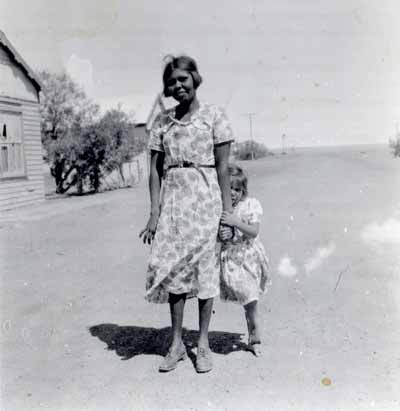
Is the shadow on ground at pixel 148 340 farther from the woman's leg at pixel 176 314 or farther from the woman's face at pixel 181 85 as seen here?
the woman's face at pixel 181 85

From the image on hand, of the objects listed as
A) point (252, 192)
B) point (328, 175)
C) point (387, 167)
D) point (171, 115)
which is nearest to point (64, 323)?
point (171, 115)

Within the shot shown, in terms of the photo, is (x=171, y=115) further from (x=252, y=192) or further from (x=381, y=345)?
(x=252, y=192)

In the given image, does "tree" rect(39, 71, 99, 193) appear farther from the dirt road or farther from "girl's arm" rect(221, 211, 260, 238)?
"girl's arm" rect(221, 211, 260, 238)

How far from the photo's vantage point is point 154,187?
3197 millimetres

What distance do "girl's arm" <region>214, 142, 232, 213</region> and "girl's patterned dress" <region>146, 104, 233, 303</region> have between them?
0.03 meters

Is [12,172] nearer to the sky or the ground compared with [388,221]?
nearer to the sky

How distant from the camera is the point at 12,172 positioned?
482 inches

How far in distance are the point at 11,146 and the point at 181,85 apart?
10360 mm

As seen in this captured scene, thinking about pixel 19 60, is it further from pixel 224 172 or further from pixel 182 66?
pixel 224 172

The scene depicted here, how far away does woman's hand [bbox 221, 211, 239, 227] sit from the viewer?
10.1ft

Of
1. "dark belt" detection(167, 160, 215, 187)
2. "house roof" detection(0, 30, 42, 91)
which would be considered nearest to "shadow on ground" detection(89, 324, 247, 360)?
"dark belt" detection(167, 160, 215, 187)

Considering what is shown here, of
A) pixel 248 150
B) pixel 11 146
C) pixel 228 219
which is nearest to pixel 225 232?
pixel 228 219

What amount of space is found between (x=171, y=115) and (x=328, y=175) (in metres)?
10.8

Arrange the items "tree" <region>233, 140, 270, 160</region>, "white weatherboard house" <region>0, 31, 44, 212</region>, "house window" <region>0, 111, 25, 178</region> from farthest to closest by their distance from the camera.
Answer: "tree" <region>233, 140, 270, 160</region> < "house window" <region>0, 111, 25, 178</region> < "white weatherboard house" <region>0, 31, 44, 212</region>
